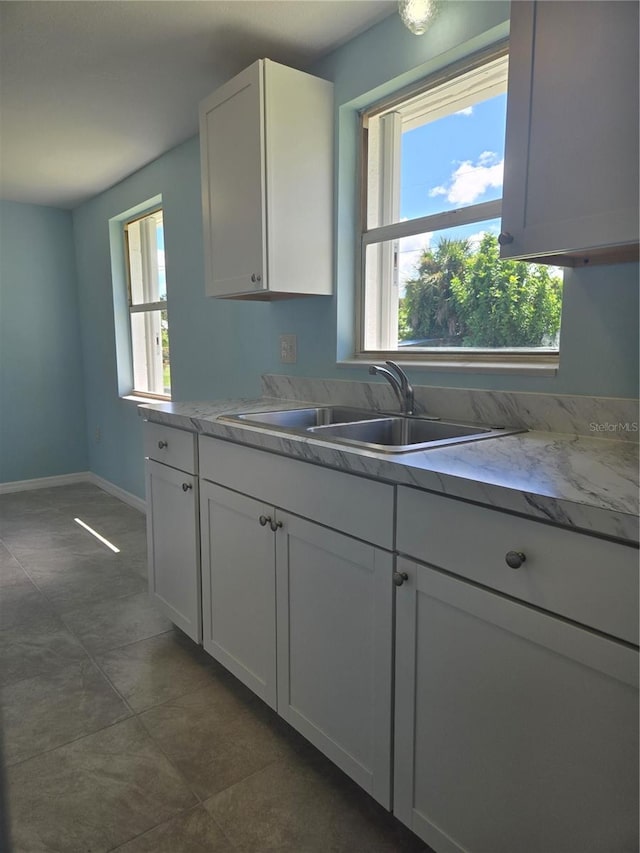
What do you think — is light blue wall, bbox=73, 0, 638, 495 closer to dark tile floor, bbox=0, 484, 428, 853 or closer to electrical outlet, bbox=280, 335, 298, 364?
electrical outlet, bbox=280, 335, 298, 364

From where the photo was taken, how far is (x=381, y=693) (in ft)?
4.24

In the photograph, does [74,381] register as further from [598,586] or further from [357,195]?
[598,586]

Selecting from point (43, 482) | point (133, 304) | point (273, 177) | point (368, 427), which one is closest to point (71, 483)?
point (43, 482)

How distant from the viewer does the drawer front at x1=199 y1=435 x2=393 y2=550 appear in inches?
49.8

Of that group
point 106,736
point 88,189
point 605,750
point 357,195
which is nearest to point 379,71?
point 357,195

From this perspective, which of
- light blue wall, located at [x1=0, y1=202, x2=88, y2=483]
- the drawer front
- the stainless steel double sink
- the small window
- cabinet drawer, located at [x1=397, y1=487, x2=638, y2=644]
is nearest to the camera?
cabinet drawer, located at [x1=397, y1=487, x2=638, y2=644]

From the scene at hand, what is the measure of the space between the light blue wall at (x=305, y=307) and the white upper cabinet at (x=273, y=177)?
8cm

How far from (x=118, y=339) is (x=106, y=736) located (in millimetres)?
3126

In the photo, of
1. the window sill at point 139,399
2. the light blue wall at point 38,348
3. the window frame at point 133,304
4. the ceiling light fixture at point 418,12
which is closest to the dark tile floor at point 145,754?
the window sill at point 139,399

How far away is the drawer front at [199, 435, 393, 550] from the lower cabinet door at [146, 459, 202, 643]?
0.22 m

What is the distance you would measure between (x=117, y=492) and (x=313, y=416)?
281 centimetres

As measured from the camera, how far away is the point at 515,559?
0.98 m

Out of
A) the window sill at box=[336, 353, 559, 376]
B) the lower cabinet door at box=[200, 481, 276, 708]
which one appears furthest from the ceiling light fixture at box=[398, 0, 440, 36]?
the lower cabinet door at box=[200, 481, 276, 708]

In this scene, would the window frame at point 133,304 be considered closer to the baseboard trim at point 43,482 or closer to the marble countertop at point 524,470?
the baseboard trim at point 43,482
